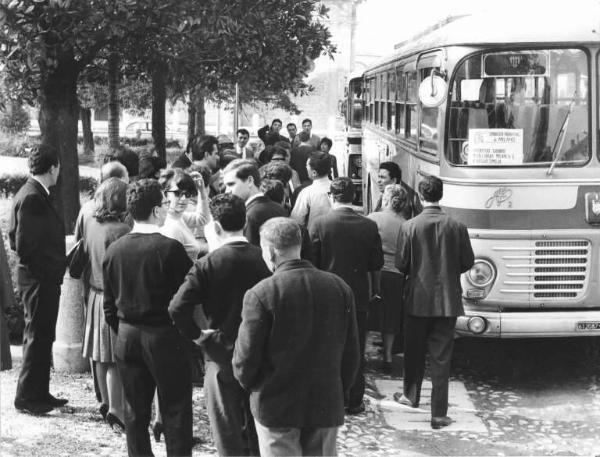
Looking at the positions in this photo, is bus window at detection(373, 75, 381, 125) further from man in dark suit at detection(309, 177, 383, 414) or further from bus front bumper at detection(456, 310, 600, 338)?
man in dark suit at detection(309, 177, 383, 414)

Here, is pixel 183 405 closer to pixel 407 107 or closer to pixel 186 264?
pixel 186 264

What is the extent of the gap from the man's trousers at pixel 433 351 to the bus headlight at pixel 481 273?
761 millimetres

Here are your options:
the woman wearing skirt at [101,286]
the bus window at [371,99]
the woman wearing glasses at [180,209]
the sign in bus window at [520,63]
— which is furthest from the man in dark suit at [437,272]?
the bus window at [371,99]

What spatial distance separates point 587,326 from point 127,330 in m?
4.19

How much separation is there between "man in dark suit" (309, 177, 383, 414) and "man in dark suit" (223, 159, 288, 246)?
373 mm

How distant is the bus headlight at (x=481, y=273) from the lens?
8.13 m

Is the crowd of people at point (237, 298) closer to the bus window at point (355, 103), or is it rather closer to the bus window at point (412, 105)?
the bus window at point (412, 105)

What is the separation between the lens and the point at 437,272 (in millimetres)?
7383

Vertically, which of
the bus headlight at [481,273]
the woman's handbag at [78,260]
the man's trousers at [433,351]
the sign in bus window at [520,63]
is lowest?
the man's trousers at [433,351]

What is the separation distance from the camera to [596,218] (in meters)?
8.06

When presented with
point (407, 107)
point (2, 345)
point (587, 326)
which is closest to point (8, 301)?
point (2, 345)

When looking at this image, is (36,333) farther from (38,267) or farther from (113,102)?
(113,102)

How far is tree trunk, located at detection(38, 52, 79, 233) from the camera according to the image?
12.3m

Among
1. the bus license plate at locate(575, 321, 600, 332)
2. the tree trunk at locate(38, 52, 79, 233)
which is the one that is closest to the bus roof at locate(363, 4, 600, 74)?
the bus license plate at locate(575, 321, 600, 332)
